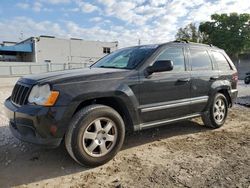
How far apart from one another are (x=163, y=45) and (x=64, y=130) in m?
2.37

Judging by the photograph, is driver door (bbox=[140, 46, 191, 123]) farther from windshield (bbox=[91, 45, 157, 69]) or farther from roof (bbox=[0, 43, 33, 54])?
roof (bbox=[0, 43, 33, 54])

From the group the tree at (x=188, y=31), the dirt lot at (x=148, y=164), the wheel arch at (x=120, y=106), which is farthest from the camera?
the tree at (x=188, y=31)

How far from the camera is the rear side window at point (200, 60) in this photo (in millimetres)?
5490

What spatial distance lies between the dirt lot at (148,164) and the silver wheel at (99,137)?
0.24 metres

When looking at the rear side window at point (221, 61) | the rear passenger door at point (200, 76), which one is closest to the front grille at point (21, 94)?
the rear passenger door at point (200, 76)

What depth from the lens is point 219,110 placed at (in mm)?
6059

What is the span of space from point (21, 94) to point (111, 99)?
50.6 inches

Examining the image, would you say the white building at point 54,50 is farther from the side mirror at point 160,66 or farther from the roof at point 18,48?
the side mirror at point 160,66

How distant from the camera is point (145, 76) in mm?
4477

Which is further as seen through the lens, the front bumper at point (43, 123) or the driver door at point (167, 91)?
the driver door at point (167, 91)

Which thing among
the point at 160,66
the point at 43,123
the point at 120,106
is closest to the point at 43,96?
the point at 43,123

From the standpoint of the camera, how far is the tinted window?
4.95 metres

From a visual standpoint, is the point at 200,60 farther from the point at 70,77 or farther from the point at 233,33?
the point at 233,33

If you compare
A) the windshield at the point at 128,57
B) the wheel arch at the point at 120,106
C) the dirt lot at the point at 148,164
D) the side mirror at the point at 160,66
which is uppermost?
the windshield at the point at 128,57
